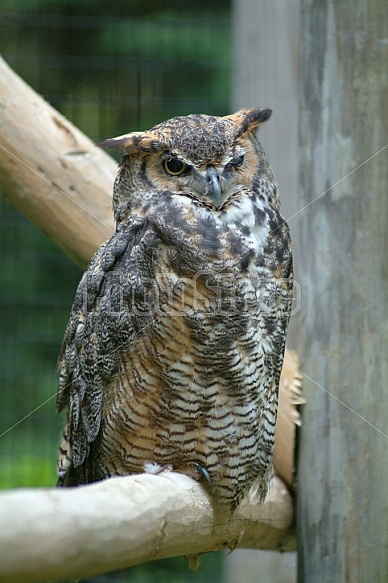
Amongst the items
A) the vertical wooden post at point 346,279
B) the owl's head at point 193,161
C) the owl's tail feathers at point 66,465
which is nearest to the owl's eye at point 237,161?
A: the owl's head at point 193,161

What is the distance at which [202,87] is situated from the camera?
3.25 metres

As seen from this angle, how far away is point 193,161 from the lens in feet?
5.05

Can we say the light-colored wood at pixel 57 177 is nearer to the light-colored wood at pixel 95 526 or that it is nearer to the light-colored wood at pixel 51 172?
the light-colored wood at pixel 51 172

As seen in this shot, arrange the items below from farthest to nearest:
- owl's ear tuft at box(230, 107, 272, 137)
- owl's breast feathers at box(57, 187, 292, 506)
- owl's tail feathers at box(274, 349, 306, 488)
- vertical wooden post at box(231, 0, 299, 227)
Result: vertical wooden post at box(231, 0, 299, 227) < owl's tail feathers at box(274, 349, 306, 488) < owl's ear tuft at box(230, 107, 272, 137) < owl's breast feathers at box(57, 187, 292, 506)

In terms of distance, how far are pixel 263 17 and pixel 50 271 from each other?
1.66 meters

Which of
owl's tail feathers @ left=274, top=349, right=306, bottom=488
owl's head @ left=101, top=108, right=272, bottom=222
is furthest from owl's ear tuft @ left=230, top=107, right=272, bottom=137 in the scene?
owl's tail feathers @ left=274, top=349, right=306, bottom=488

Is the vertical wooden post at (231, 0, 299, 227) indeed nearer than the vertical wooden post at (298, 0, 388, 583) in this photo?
No

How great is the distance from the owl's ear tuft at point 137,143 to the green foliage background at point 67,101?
151cm

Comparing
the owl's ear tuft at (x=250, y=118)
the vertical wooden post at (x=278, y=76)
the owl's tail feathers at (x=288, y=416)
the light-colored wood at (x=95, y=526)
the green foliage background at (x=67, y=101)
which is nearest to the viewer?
the light-colored wood at (x=95, y=526)

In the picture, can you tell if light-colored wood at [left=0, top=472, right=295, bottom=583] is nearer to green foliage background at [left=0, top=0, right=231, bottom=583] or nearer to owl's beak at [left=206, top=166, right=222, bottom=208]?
owl's beak at [left=206, top=166, right=222, bottom=208]

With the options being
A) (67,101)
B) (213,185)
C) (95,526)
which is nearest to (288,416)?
(213,185)

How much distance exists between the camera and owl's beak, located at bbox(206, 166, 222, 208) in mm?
1526

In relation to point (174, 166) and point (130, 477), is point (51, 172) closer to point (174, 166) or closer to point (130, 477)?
point (174, 166)

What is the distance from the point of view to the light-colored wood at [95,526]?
0.75 m
